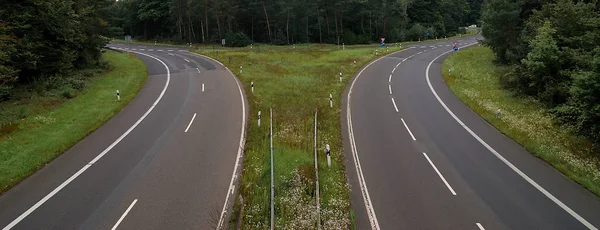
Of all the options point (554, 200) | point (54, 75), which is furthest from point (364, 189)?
point (54, 75)

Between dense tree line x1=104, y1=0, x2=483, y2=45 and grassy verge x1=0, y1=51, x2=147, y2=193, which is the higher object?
dense tree line x1=104, y1=0, x2=483, y2=45

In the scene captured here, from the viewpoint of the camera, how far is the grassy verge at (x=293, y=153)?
11.5 m

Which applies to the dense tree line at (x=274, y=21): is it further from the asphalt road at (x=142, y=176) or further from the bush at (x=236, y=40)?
the asphalt road at (x=142, y=176)

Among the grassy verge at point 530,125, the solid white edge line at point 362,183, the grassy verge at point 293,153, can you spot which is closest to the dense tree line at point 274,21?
the grassy verge at point 293,153

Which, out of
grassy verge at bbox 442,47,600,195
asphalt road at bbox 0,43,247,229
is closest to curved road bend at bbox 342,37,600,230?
grassy verge at bbox 442,47,600,195

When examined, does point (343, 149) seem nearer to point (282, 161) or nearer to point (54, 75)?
point (282, 161)

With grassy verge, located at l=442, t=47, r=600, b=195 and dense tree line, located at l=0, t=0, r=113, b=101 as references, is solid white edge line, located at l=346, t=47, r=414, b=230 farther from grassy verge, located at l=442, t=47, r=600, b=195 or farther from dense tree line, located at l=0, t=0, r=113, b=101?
dense tree line, located at l=0, t=0, r=113, b=101

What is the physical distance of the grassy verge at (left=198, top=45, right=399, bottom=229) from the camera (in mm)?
11508

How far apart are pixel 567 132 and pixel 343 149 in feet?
37.8

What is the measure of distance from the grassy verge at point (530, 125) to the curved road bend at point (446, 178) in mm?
538

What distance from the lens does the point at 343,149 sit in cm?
1689

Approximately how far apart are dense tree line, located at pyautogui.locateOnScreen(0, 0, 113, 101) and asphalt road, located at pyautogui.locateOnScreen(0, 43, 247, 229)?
767 centimetres

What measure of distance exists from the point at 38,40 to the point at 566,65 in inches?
1378

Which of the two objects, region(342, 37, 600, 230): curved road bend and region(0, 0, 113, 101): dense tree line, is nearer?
region(342, 37, 600, 230): curved road bend
